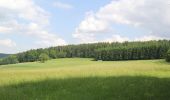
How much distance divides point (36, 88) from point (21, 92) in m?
1.48

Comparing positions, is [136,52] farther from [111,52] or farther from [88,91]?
[88,91]

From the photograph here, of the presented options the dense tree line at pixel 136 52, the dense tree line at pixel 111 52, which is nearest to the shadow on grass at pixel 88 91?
the dense tree line at pixel 111 52

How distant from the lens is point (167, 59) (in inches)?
4067

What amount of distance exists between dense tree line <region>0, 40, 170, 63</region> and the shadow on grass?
111 metres

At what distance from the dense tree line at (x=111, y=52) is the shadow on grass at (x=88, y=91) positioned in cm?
11069

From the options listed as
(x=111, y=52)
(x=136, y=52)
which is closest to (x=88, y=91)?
(x=136, y=52)

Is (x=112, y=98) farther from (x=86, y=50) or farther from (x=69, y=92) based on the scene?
(x=86, y=50)

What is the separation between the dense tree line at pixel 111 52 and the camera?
140 m

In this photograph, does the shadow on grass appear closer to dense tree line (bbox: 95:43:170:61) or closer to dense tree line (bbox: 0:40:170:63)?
dense tree line (bbox: 0:40:170:63)

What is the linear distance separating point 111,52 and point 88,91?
133 m

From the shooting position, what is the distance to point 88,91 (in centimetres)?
1861

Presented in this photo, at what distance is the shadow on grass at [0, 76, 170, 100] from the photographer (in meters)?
16.8

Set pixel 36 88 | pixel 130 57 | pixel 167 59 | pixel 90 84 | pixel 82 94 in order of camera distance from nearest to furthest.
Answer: pixel 82 94
pixel 36 88
pixel 90 84
pixel 167 59
pixel 130 57

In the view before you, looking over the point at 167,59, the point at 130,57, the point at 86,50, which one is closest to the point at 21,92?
the point at 167,59
